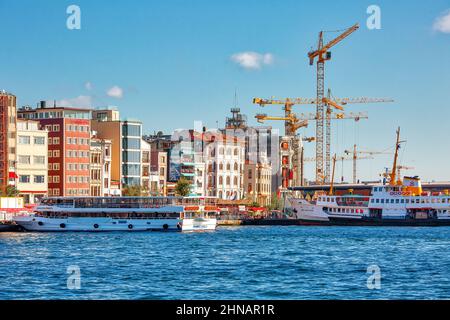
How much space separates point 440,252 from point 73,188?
72.1 meters

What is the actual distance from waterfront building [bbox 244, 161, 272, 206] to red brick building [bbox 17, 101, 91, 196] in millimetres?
41534

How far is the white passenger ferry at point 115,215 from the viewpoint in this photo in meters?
101

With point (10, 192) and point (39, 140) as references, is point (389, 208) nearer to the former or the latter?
point (39, 140)

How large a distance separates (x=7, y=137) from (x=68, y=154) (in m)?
11.6

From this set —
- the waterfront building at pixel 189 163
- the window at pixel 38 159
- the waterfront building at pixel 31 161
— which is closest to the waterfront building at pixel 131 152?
the waterfront building at pixel 189 163

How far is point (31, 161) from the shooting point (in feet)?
404

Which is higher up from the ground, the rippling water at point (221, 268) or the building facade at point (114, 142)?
the building facade at point (114, 142)

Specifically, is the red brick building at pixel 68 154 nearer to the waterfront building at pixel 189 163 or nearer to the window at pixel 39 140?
the window at pixel 39 140

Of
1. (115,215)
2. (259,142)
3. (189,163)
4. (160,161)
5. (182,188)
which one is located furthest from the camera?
(259,142)

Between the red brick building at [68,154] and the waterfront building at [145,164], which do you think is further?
the waterfront building at [145,164]

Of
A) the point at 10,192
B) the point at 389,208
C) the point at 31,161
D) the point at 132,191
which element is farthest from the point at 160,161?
the point at 10,192

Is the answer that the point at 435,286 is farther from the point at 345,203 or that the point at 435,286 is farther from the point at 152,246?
the point at 345,203

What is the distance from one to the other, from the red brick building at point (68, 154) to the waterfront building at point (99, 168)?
1.91 meters

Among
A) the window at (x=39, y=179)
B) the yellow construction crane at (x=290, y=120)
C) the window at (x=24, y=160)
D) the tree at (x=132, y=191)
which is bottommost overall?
the tree at (x=132, y=191)
